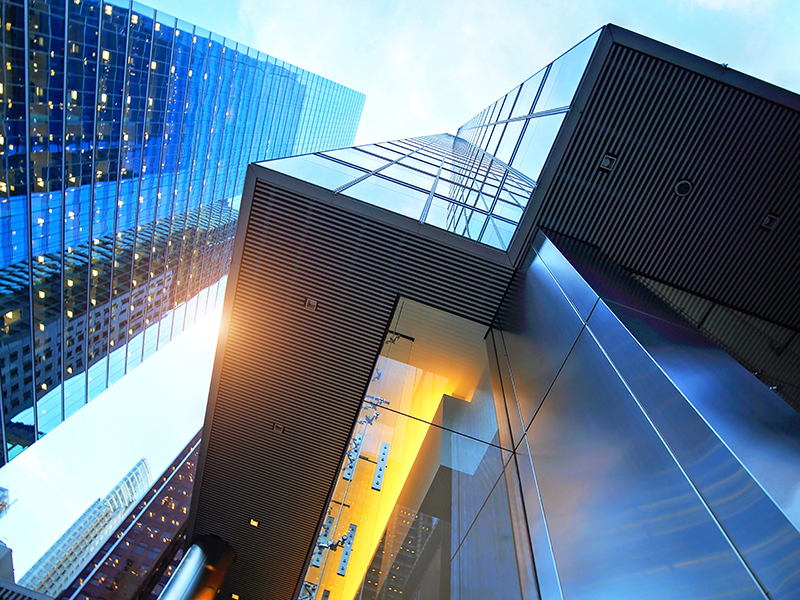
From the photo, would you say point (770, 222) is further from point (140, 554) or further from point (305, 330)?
point (140, 554)

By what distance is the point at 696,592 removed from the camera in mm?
1311

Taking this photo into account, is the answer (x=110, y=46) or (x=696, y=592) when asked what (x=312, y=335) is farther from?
(x=110, y=46)

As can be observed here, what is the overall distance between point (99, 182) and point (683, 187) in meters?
24.0

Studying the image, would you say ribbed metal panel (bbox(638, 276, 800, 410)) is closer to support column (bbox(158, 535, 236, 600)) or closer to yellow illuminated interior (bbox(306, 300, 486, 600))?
yellow illuminated interior (bbox(306, 300, 486, 600))

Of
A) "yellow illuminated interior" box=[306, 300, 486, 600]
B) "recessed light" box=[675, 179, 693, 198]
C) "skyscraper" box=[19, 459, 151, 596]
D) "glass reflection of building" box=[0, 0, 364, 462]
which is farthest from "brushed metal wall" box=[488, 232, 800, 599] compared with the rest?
"skyscraper" box=[19, 459, 151, 596]

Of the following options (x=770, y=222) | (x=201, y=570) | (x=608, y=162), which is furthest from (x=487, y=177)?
(x=201, y=570)

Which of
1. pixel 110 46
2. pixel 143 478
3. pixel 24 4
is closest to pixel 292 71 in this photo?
pixel 110 46

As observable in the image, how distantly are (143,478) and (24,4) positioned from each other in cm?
12823

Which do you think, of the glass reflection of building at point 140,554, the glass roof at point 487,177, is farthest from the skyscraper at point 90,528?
the glass roof at point 487,177

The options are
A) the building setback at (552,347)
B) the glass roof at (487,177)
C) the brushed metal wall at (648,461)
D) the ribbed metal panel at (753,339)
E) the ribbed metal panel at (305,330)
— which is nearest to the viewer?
the brushed metal wall at (648,461)

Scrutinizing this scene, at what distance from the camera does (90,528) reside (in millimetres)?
103062

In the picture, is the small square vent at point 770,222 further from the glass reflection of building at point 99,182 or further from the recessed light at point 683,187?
the glass reflection of building at point 99,182

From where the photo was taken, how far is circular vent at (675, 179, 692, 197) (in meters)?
4.75

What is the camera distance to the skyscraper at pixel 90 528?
9856 centimetres
